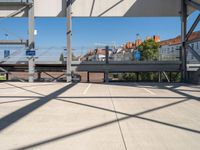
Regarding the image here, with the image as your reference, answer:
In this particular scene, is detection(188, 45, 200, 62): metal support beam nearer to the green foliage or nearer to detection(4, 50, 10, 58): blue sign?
the green foliage

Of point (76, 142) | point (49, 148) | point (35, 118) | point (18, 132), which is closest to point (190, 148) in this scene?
point (76, 142)

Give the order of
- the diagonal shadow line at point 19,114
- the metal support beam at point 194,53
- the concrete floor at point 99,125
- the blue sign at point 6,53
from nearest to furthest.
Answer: the concrete floor at point 99,125 < the diagonal shadow line at point 19,114 < the metal support beam at point 194,53 < the blue sign at point 6,53

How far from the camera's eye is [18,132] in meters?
5.17

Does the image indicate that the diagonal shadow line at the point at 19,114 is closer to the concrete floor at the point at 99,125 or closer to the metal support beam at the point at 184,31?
the concrete floor at the point at 99,125

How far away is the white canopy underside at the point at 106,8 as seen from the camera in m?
18.7

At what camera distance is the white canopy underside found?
18.7 meters

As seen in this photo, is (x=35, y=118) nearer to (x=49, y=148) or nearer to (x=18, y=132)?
(x=18, y=132)

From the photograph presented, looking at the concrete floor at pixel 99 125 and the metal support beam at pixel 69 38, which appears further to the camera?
the metal support beam at pixel 69 38

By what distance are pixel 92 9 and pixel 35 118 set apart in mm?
13340

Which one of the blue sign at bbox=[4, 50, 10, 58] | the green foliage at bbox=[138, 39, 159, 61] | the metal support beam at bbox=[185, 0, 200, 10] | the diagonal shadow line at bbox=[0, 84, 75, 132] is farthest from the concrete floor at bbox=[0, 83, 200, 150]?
the green foliage at bbox=[138, 39, 159, 61]

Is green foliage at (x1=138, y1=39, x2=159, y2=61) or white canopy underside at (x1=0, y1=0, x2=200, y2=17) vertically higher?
white canopy underside at (x1=0, y1=0, x2=200, y2=17)

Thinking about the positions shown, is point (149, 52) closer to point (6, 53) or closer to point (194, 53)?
point (194, 53)

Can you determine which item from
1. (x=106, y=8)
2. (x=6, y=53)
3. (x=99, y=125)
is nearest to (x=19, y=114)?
(x=99, y=125)

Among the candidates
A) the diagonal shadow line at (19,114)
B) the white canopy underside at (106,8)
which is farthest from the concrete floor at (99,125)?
the white canopy underside at (106,8)
